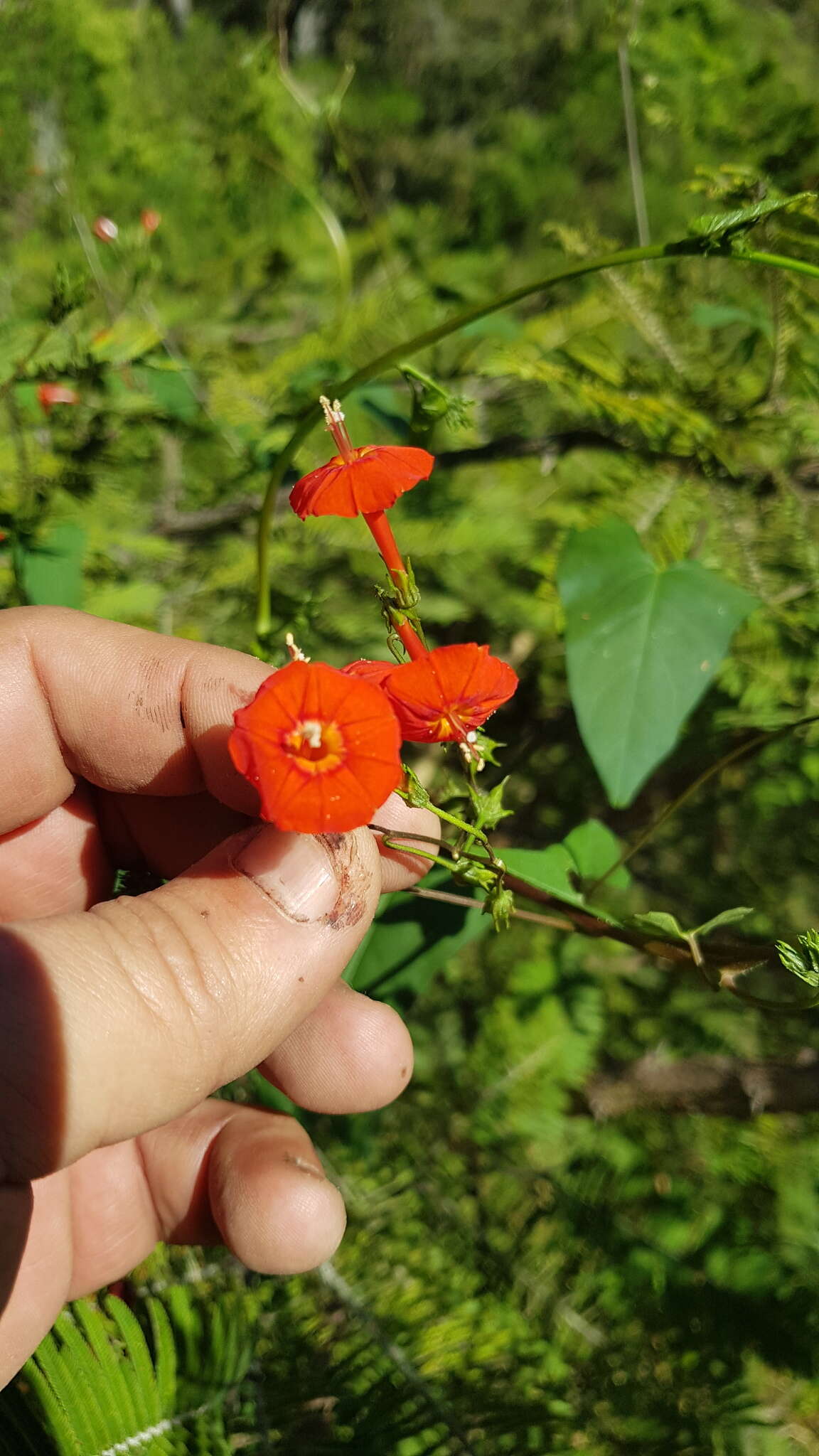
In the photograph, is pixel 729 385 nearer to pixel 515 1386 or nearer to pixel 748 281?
pixel 748 281

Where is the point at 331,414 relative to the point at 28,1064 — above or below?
above

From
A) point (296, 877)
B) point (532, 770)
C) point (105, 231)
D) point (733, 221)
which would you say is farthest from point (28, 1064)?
point (105, 231)

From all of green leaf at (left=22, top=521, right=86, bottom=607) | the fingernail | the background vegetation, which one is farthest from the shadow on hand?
green leaf at (left=22, top=521, right=86, bottom=607)

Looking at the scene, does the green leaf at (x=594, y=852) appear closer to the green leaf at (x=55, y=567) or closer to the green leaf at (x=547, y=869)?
the green leaf at (x=547, y=869)

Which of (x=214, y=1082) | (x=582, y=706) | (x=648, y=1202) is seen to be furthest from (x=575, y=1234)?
(x=582, y=706)

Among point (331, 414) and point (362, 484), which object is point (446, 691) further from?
point (331, 414)
